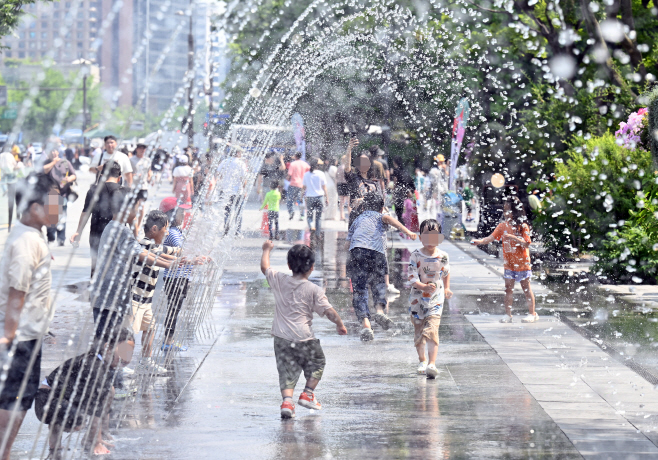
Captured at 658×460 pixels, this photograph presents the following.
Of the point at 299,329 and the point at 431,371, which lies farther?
the point at 431,371

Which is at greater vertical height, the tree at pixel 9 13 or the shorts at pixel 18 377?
the tree at pixel 9 13

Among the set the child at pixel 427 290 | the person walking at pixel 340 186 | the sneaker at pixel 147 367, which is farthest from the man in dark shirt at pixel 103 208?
the child at pixel 427 290

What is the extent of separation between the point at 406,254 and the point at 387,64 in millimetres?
12029

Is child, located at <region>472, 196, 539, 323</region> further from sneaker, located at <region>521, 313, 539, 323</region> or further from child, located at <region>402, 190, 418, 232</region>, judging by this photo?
child, located at <region>402, 190, 418, 232</region>

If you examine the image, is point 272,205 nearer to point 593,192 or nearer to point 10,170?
point 10,170

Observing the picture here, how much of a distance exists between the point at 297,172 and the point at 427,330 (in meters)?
15.0

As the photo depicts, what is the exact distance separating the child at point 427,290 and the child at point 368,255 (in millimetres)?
1387

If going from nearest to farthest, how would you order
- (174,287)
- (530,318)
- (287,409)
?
(287,409) → (174,287) → (530,318)

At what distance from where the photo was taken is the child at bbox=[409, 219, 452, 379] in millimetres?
7570

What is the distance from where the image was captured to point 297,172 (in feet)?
73.1

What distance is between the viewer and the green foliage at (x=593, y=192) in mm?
14234

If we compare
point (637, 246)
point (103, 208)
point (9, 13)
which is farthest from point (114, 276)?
point (637, 246)

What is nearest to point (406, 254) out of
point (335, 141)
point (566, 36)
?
point (566, 36)

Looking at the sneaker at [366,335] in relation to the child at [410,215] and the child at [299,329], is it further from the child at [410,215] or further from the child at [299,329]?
the child at [410,215]
